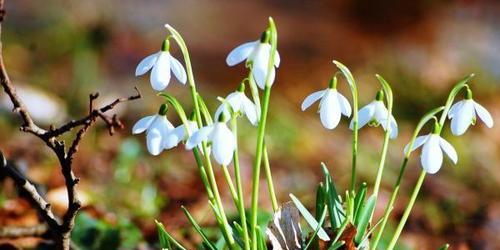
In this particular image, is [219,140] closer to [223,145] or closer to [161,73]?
[223,145]

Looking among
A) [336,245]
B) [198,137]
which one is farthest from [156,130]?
[336,245]

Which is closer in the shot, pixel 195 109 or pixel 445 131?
pixel 195 109

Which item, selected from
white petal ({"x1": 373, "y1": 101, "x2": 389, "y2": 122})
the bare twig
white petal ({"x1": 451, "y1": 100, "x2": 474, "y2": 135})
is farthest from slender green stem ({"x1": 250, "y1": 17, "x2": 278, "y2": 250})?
the bare twig

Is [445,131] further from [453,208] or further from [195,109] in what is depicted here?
[195,109]

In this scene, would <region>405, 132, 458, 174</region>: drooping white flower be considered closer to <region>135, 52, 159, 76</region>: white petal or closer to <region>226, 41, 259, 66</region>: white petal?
<region>226, 41, 259, 66</region>: white petal

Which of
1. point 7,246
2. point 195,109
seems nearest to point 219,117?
point 195,109
